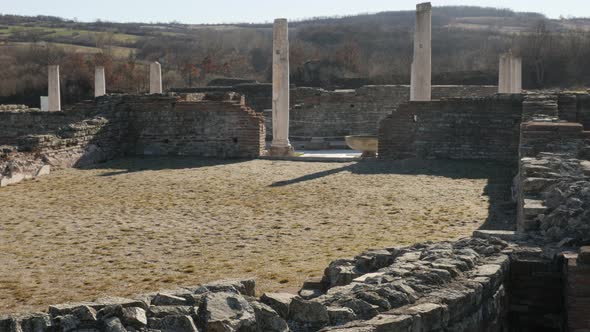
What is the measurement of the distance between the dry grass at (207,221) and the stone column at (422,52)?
4.11 m

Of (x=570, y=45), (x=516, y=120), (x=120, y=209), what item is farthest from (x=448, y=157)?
(x=570, y=45)

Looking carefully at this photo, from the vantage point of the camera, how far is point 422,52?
1936 cm

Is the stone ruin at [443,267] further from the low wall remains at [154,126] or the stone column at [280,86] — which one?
the stone column at [280,86]

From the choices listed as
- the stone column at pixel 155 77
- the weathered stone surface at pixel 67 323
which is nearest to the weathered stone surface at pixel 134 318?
the weathered stone surface at pixel 67 323

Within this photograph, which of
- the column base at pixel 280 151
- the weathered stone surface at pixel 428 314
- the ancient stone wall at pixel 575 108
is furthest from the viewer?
the column base at pixel 280 151

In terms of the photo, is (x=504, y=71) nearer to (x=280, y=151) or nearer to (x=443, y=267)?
(x=280, y=151)

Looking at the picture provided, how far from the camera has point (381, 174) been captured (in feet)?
49.6

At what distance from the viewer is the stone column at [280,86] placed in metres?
19.7

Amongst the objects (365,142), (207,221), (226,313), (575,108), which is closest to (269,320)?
(226,313)

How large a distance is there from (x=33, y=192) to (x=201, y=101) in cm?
603

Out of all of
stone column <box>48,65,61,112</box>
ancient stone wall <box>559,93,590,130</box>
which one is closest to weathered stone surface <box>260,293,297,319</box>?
ancient stone wall <box>559,93,590,130</box>

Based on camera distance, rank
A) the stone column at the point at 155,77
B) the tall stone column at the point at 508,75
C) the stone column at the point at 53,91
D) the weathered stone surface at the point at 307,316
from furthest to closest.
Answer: the stone column at the point at 53,91
the stone column at the point at 155,77
the tall stone column at the point at 508,75
the weathered stone surface at the point at 307,316

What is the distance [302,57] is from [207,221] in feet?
126

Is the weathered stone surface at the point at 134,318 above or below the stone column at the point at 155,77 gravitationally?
below
